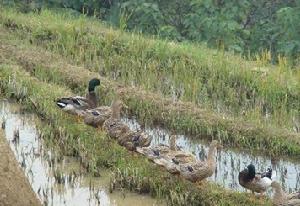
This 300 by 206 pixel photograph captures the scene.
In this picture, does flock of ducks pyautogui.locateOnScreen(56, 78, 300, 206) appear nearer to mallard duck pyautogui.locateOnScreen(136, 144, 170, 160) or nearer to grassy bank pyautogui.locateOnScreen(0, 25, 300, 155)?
mallard duck pyautogui.locateOnScreen(136, 144, 170, 160)

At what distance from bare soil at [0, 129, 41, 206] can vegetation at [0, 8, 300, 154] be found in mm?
4408

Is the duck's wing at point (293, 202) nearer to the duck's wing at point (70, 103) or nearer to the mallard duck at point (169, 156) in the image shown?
the mallard duck at point (169, 156)

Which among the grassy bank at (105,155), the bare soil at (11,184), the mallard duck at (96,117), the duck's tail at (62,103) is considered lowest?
the grassy bank at (105,155)

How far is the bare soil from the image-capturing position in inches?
249

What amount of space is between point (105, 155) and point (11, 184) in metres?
2.66

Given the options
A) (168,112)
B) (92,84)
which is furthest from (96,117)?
(168,112)

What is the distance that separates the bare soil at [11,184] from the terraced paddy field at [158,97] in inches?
73.9

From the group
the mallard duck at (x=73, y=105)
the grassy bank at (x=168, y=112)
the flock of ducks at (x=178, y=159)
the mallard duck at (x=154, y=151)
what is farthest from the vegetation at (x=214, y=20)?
the mallard duck at (x=154, y=151)

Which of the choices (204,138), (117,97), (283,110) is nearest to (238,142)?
(204,138)

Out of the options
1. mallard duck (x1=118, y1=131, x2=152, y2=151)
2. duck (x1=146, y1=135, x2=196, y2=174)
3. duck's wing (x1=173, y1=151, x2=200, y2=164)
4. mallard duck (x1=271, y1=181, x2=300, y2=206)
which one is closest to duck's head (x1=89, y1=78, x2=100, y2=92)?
mallard duck (x1=118, y1=131, x2=152, y2=151)

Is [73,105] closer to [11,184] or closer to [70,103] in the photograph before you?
[70,103]

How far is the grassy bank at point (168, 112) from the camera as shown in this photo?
1014 cm

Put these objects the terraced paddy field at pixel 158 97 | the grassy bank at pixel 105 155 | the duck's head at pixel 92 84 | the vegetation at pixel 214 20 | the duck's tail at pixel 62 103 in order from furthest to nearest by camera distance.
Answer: the vegetation at pixel 214 20 < the duck's head at pixel 92 84 < the duck's tail at pixel 62 103 < the terraced paddy field at pixel 158 97 < the grassy bank at pixel 105 155

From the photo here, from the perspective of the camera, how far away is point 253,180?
798 cm
